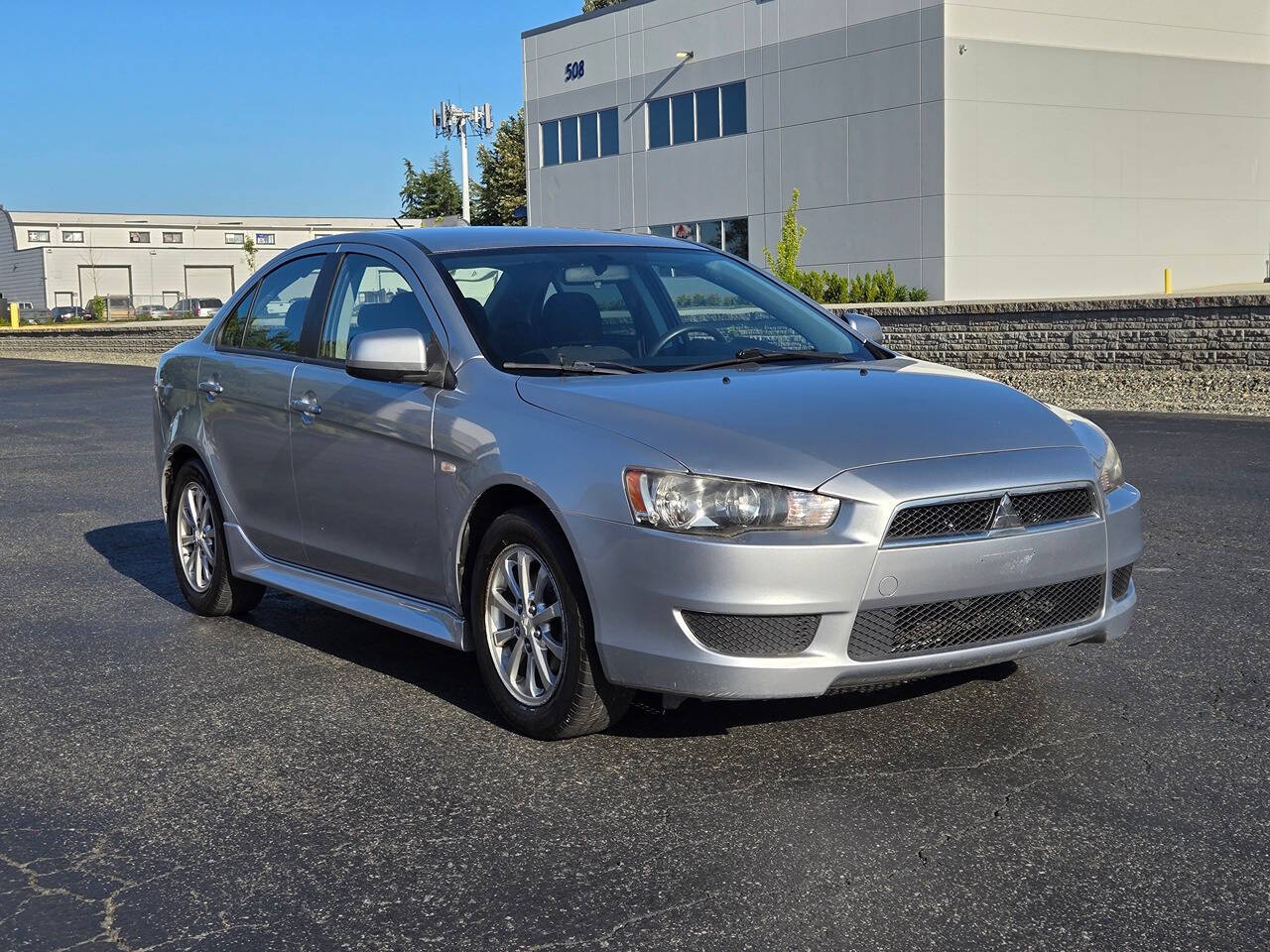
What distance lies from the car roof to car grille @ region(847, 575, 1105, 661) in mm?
2408

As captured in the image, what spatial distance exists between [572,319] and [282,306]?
1630 millimetres

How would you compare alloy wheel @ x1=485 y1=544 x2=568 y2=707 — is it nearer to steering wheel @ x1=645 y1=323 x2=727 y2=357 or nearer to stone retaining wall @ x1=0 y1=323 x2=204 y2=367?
steering wheel @ x1=645 y1=323 x2=727 y2=357

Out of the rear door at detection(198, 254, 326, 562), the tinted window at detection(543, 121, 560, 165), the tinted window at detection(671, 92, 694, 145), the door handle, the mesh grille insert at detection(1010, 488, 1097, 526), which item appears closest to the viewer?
the mesh grille insert at detection(1010, 488, 1097, 526)

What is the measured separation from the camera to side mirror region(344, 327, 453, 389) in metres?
5.34

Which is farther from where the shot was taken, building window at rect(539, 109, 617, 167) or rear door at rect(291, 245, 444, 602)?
building window at rect(539, 109, 617, 167)

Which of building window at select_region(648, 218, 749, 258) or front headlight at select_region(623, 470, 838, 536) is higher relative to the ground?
building window at select_region(648, 218, 749, 258)

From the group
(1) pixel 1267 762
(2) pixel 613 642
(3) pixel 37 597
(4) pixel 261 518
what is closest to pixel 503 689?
(2) pixel 613 642

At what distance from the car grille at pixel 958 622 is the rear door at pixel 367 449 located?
1639mm

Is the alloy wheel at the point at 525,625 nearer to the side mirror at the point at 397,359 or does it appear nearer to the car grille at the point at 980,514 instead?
the side mirror at the point at 397,359

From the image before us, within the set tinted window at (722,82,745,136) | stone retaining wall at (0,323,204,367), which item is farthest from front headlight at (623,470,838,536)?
tinted window at (722,82,745,136)

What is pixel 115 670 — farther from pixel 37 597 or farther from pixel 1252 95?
pixel 1252 95

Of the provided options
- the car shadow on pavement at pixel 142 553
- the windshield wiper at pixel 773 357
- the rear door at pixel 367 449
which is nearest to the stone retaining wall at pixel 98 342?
the car shadow on pavement at pixel 142 553

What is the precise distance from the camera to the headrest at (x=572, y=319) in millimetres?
5645

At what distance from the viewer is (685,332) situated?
5.85 metres
